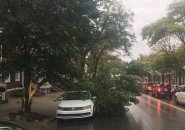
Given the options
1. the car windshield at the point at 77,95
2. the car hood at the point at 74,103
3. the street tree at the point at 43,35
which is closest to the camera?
the street tree at the point at 43,35

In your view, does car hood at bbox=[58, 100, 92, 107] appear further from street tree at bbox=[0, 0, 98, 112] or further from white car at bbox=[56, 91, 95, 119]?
street tree at bbox=[0, 0, 98, 112]

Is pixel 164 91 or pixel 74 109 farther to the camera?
pixel 164 91

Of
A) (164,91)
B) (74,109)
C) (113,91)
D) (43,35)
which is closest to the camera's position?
(43,35)

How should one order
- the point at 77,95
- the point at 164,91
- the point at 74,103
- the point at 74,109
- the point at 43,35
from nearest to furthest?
1. the point at 43,35
2. the point at 74,109
3. the point at 74,103
4. the point at 77,95
5. the point at 164,91

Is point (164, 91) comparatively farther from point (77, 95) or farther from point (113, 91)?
point (77, 95)

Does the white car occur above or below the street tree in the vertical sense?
below

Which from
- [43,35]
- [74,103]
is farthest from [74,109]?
[43,35]

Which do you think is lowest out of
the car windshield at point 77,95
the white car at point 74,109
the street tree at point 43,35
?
the white car at point 74,109

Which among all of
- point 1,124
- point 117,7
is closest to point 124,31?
point 117,7

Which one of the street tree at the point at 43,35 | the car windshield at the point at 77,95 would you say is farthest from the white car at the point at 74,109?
the street tree at the point at 43,35

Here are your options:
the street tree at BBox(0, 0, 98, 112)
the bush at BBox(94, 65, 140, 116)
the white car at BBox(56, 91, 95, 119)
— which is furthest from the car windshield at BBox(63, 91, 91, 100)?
the street tree at BBox(0, 0, 98, 112)

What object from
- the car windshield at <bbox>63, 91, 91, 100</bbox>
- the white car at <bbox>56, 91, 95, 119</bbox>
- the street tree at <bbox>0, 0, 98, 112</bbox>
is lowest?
the white car at <bbox>56, 91, 95, 119</bbox>

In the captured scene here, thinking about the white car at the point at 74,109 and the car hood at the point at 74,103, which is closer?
the white car at the point at 74,109

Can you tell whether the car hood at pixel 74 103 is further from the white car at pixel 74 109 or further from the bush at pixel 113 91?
the bush at pixel 113 91
